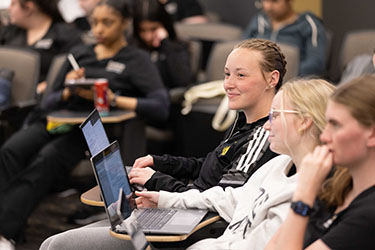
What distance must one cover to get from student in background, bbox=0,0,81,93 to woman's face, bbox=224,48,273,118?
2710mm

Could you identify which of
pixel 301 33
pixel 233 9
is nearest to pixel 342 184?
pixel 301 33

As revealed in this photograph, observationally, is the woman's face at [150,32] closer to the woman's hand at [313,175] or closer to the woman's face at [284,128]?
the woman's face at [284,128]

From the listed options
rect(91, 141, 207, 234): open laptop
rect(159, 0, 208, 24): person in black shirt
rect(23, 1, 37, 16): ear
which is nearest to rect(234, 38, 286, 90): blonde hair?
rect(91, 141, 207, 234): open laptop

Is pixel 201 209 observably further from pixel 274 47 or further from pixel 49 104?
pixel 49 104

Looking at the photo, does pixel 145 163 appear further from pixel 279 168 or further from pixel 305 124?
pixel 305 124

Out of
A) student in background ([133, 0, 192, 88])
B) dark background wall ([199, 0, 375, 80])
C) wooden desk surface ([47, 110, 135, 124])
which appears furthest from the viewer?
dark background wall ([199, 0, 375, 80])

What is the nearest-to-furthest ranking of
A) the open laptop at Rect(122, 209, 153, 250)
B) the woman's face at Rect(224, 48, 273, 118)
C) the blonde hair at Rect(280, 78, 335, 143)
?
the open laptop at Rect(122, 209, 153, 250)
the blonde hair at Rect(280, 78, 335, 143)
the woman's face at Rect(224, 48, 273, 118)

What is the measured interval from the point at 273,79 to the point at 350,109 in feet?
2.97

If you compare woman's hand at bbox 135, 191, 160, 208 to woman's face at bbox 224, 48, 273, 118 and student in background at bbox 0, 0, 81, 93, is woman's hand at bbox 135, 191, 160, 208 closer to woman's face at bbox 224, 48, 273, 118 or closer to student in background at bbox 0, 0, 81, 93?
woman's face at bbox 224, 48, 273, 118

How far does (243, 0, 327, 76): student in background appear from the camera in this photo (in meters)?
5.23

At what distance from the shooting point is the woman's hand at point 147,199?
259 centimetres

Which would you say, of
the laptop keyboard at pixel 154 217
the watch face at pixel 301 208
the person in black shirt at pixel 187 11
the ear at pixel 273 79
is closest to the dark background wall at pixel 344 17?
the person in black shirt at pixel 187 11

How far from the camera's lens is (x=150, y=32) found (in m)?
5.20

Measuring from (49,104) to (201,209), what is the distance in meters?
2.12
